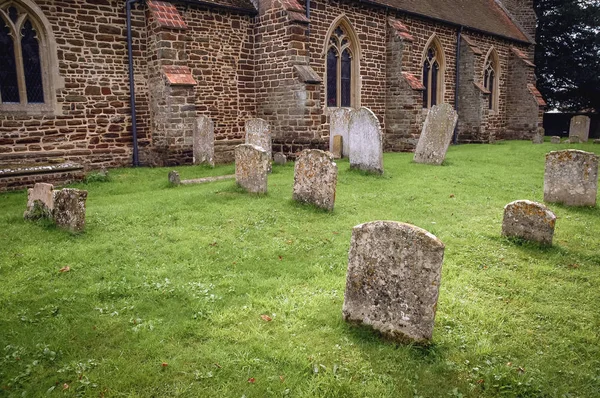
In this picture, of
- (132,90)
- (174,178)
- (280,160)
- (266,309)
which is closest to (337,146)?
(280,160)

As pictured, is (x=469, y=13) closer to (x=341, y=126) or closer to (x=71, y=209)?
(x=341, y=126)

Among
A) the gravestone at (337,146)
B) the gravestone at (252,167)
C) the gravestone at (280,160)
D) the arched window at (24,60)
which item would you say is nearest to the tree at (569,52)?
the gravestone at (337,146)

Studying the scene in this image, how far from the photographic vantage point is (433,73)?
2184cm

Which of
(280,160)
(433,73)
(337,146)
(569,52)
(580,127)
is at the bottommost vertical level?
(280,160)

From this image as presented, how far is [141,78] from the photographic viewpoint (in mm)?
13328

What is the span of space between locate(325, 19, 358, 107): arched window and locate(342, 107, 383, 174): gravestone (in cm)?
644

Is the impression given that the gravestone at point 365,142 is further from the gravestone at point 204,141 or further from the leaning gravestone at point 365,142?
the gravestone at point 204,141

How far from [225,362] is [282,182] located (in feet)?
23.3

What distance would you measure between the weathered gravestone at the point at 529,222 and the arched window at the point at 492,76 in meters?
21.6

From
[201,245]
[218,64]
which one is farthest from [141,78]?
[201,245]

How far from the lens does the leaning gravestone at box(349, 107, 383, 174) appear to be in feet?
34.6

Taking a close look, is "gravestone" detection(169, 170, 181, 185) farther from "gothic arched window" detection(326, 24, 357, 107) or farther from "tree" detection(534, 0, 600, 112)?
"tree" detection(534, 0, 600, 112)

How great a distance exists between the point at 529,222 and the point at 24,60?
42.2 feet

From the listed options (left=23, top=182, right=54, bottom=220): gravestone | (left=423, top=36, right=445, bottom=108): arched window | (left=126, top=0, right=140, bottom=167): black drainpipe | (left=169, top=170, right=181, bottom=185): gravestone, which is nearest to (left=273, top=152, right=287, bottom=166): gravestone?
(left=169, top=170, right=181, bottom=185): gravestone
